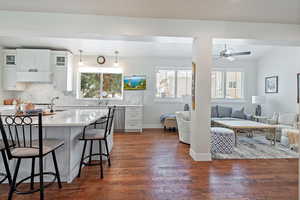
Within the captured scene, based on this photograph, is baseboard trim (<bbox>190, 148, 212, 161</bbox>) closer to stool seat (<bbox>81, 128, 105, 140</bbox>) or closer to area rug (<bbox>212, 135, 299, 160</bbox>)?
area rug (<bbox>212, 135, 299, 160</bbox>)

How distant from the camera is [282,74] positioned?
19.5ft

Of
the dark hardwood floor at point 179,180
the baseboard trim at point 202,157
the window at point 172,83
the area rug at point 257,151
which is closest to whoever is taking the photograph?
the dark hardwood floor at point 179,180

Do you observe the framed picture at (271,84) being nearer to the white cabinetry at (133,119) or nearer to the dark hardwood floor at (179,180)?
the dark hardwood floor at (179,180)

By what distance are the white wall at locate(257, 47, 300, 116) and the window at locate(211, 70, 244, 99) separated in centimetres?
72

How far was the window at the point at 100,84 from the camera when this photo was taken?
640 centimetres

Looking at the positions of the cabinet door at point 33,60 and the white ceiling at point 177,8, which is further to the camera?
the cabinet door at point 33,60

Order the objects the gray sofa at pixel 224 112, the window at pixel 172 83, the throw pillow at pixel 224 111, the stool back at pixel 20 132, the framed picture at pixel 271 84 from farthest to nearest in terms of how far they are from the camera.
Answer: the window at pixel 172 83 < the throw pillow at pixel 224 111 < the gray sofa at pixel 224 112 < the framed picture at pixel 271 84 < the stool back at pixel 20 132

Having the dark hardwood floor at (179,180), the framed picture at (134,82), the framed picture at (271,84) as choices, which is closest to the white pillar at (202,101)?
the dark hardwood floor at (179,180)

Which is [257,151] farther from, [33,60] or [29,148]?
[33,60]

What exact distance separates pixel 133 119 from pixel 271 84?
4913 millimetres

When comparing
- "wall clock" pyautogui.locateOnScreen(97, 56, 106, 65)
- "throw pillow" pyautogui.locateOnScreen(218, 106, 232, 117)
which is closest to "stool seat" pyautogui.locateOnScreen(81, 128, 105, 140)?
"wall clock" pyautogui.locateOnScreen(97, 56, 106, 65)

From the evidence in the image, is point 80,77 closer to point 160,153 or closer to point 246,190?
point 160,153

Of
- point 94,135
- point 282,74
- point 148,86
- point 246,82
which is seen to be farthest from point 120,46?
point 282,74

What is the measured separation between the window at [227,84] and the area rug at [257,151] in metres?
2.63
